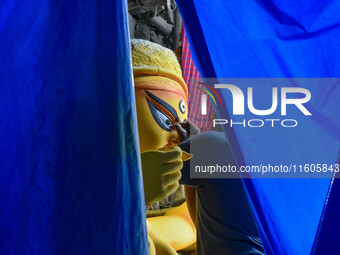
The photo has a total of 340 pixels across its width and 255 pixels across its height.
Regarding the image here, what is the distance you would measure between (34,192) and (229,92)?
362 millimetres

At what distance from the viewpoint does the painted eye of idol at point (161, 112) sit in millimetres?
1495

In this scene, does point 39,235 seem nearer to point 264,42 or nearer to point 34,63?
point 34,63

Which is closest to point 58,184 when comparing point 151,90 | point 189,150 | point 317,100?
point 317,100

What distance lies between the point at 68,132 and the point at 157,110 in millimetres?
1052

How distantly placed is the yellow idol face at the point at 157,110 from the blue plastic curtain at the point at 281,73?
84 cm

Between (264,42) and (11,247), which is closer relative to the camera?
(11,247)

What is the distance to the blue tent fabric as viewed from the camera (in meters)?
0.47

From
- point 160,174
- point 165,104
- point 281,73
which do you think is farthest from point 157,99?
point 281,73

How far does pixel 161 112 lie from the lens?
154 cm

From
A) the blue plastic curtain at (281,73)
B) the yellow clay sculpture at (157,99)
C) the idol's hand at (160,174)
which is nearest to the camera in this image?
the blue plastic curtain at (281,73)

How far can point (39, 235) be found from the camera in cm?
47

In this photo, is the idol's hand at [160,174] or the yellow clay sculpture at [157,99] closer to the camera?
the idol's hand at [160,174]

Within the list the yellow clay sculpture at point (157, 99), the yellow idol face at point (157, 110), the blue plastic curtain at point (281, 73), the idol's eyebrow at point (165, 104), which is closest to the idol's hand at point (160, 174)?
the blue plastic curtain at point (281, 73)

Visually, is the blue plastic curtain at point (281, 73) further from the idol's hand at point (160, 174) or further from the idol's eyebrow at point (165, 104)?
the idol's eyebrow at point (165, 104)
